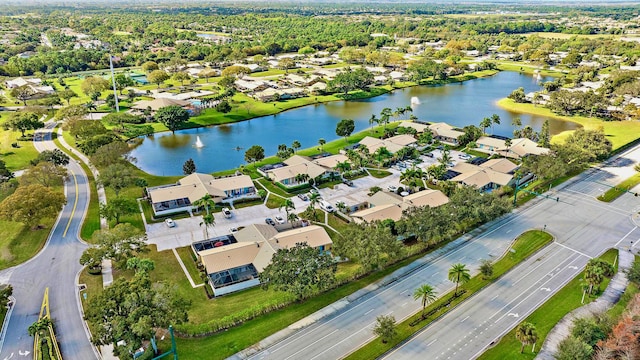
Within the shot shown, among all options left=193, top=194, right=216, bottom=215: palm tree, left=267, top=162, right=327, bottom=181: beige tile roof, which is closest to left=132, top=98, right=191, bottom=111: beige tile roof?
left=267, top=162, right=327, bottom=181: beige tile roof

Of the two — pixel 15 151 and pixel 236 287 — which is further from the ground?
pixel 15 151

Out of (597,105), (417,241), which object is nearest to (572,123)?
(597,105)

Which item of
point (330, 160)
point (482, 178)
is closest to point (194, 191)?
point (330, 160)

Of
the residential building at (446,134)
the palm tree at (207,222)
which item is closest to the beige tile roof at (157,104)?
the palm tree at (207,222)

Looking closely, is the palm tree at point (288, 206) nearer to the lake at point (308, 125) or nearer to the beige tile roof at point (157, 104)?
the lake at point (308, 125)

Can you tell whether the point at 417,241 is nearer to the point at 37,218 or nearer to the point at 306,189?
the point at 306,189

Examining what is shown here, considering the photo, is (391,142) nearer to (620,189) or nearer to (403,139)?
(403,139)
